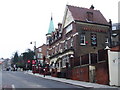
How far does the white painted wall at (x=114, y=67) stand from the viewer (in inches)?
838

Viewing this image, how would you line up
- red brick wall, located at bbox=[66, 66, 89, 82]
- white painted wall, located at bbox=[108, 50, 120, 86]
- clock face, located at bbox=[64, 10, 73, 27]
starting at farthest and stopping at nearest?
clock face, located at bbox=[64, 10, 73, 27] → red brick wall, located at bbox=[66, 66, 89, 82] → white painted wall, located at bbox=[108, 50, 120, 86]

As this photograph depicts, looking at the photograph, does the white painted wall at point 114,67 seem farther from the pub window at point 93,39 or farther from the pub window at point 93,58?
the pub window at point 93,39

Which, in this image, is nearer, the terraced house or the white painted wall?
the white painted wall

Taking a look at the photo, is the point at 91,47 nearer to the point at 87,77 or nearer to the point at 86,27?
the point at 86,27

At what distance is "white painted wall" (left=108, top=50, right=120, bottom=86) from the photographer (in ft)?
69.9

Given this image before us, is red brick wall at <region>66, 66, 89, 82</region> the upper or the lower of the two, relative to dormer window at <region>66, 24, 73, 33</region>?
lower

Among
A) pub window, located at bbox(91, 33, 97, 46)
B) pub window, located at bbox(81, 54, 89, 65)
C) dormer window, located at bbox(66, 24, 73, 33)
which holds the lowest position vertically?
pub window, located at bbox(81, 54, 89, 65)

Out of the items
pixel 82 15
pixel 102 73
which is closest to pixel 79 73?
pixel 102 73

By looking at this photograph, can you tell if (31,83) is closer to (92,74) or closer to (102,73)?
(92,74)

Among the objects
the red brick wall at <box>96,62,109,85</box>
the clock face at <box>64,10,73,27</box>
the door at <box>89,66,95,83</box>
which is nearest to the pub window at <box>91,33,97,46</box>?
the clock face at <box>64,10,73,27</box>

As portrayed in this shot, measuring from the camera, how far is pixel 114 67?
21.6m

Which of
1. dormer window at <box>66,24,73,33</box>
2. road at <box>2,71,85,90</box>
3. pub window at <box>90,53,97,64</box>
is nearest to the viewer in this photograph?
road at <box>2,71,85,90</box>

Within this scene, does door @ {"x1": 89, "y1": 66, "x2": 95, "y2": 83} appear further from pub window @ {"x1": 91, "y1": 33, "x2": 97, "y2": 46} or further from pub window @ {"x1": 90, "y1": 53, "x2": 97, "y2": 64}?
pub window @ {"x1": 91, "y1": 33, "x2": 97, "y2": 46}

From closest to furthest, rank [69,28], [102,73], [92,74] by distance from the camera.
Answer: [102,73] → [92,74] → [69,28]
